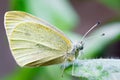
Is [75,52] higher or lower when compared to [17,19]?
lower

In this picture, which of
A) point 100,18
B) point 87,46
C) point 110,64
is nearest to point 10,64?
point 100,18

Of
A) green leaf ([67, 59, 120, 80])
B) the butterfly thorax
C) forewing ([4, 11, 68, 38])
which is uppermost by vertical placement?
forewing ([4, 11, 68, 38])

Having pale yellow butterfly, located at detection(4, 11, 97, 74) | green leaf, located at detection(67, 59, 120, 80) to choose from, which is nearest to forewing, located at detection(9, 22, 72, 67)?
pale yellow butterfly, located at detection(4, 11, 97, 74)

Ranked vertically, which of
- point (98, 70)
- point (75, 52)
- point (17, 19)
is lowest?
point (98, 70)

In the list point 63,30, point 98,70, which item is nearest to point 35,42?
point 63,30

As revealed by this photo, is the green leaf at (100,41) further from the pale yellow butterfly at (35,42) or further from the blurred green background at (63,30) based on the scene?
the pale yellow butterfly at (35,42)

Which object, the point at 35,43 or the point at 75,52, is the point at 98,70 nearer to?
the point at 75,52

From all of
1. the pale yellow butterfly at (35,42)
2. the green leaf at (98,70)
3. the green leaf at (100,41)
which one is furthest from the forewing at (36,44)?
the green leaf at (100,41)

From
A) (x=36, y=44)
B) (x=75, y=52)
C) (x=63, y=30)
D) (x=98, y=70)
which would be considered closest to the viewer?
(x=98, y=70)

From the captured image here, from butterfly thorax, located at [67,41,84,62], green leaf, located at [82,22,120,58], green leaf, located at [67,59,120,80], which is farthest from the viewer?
green leaf, located at [82,22,120,58]

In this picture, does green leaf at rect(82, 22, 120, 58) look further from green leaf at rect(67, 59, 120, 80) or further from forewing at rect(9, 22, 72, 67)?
green leaf at rect(67, 59, 120, 80)
